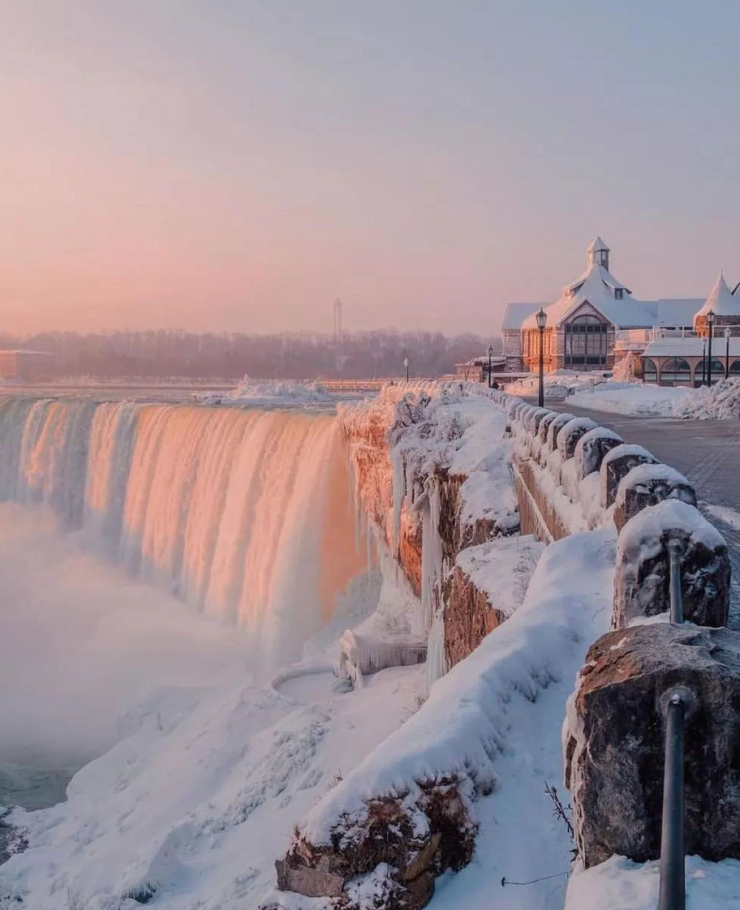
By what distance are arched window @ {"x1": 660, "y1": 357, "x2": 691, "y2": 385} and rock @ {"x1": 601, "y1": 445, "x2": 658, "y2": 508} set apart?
4403 centimetres

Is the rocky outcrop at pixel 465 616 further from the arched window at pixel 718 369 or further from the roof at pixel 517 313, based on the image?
the roof at pixel 517 313

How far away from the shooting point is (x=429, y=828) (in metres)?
3.48

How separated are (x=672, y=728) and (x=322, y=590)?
64.1ft

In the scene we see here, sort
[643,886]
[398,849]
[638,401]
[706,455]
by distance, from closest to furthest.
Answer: [643,886], [398,849], [706,455], [638,401]

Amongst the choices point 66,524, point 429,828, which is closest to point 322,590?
point 66,524

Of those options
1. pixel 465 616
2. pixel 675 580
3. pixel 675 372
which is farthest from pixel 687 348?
pixel 675 580

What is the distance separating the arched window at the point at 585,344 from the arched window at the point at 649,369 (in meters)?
13.3

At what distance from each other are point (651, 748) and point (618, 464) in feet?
10.6

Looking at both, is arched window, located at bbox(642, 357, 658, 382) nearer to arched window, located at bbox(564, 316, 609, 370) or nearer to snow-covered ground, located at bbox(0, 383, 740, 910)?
arched window, located at bbox(564, 316, 609, 370)

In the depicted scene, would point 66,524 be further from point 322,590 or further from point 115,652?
point 322,590

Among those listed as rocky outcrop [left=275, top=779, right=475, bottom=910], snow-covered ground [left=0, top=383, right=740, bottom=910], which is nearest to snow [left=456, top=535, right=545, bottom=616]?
snow-covered ground [left=0, top=383, right=740, bottom=910]

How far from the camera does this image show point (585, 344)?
200 feet

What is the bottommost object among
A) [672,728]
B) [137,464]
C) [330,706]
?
[330,706]

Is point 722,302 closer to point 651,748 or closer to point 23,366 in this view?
point 651,748
